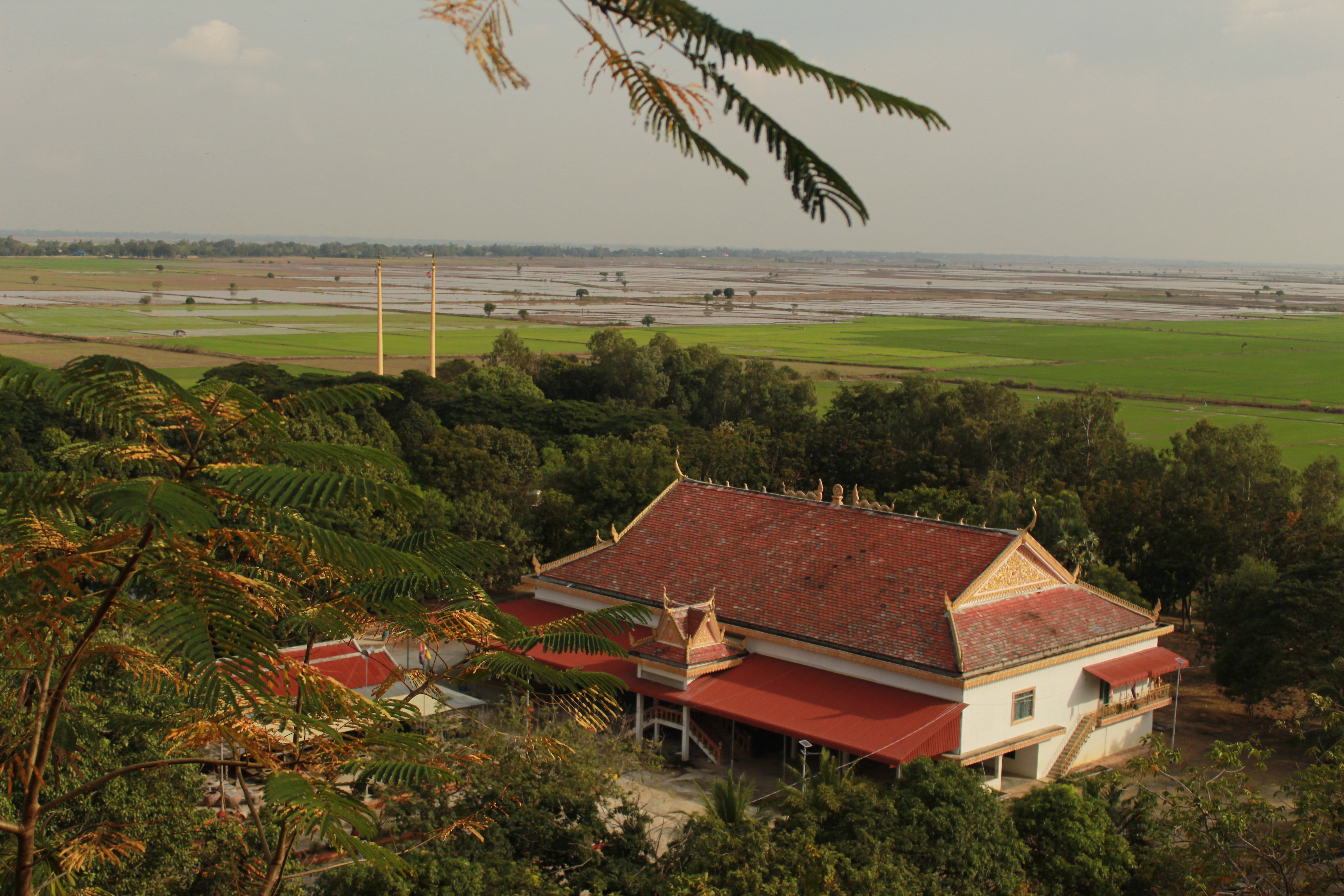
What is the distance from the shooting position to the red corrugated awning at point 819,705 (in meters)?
22.0

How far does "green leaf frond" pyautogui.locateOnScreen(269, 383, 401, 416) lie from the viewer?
6.82m

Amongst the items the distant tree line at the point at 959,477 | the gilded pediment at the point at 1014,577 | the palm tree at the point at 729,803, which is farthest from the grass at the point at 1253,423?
the palm tree at the point at 729,803

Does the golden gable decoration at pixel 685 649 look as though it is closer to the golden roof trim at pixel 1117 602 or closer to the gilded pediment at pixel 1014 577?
the gilded pediment at pixel 1014 577

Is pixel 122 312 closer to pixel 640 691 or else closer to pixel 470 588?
pixel 640 691

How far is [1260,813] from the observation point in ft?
44.9

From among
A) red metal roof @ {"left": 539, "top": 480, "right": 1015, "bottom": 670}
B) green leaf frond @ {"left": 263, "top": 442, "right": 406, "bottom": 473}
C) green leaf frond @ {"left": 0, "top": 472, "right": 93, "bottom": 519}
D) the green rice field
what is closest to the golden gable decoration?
red metal roof @ {"left": 539, "top": 480, "right": 1015, "bottom": 670}

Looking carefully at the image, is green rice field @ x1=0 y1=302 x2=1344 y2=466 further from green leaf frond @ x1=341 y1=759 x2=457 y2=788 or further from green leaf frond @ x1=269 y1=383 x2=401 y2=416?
green leaf frond @ x1=269 y1=383 x2=401 y2=416

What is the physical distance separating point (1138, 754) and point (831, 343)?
9077cm

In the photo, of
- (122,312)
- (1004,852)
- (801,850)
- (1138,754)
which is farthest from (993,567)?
(122,312)

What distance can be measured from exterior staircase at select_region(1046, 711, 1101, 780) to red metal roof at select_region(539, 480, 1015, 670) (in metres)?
3.81

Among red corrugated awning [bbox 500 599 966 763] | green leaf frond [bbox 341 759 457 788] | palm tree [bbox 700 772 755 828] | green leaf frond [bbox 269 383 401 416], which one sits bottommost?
red corrugated awning [bbox 500 599 966 763]

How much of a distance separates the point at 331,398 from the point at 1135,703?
2349cm

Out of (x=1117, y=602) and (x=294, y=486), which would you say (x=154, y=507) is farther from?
(x=1117, y=602)

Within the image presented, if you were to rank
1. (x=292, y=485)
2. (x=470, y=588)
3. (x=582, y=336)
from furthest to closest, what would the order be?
(x=582, y=336) → (x=470, y=588) → (x=292, y=485)
